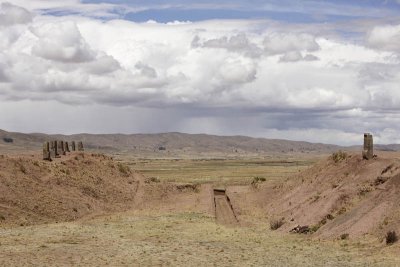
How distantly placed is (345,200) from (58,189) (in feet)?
78.8

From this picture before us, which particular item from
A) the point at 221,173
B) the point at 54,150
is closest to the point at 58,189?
the point at 54,150

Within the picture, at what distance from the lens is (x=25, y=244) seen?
1233 inches

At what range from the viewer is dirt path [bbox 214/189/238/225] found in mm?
45694

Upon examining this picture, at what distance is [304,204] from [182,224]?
10.1 meters

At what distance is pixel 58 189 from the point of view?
4972cm

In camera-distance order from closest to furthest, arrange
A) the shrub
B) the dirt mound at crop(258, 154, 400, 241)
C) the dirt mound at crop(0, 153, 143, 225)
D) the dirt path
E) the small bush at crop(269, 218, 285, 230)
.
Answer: the shrub
the dirt mound at crop(258, 154, 400, 241)
the small bush at crop(269, 218, 285, 230)
the dirt mound at crop(0, 153, 143, 225)
the dirt path

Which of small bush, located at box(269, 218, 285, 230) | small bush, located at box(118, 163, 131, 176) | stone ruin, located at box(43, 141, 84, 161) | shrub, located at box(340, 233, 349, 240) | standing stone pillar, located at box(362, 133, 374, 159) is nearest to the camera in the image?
shrub, located at box(340, 233, 349, 240)

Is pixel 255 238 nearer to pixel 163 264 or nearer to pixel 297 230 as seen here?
pixel 297 230

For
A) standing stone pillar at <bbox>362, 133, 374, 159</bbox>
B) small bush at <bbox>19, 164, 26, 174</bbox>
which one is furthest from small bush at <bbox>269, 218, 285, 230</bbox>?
small bush at <bbox>19, 164, 26, 174</bbox>

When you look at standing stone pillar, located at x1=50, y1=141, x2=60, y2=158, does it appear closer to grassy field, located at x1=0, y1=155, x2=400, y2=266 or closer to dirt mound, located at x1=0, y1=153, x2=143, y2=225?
dirt mound, located at x1=0, y1=153, x2=143, y2=225

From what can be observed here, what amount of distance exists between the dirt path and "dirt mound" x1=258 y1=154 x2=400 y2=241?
3471 mm

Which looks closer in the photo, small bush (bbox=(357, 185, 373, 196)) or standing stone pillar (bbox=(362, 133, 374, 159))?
small bush (bbox=(357, 185, 373, 196))

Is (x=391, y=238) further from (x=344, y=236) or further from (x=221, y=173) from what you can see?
(x=221, y=173)

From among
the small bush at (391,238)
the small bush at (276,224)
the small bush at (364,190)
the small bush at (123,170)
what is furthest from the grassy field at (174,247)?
the small bush at (123,170)
